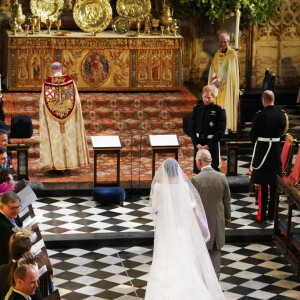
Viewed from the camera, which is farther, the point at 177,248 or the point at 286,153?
the point at 286,153

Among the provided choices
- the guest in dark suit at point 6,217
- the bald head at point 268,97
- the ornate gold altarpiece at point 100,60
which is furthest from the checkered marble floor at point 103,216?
the ornate gold altarpiece at point 100,60

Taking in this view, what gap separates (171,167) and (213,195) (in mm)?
851

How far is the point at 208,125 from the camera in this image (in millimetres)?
14328

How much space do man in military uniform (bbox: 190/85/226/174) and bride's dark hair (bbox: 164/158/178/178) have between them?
147 inches

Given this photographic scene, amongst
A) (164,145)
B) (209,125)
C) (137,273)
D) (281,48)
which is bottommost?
(137,273)

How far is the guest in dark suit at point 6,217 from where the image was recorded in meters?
9.58

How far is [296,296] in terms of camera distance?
11.6 meters

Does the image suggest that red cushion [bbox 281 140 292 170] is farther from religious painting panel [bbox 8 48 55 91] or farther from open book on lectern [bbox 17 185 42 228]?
religious painting panel [bbox 8 48 55 91]

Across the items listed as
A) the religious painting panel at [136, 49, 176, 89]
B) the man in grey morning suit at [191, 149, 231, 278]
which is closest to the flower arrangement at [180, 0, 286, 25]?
the religious painting panel at [136, 49, 176, 89]

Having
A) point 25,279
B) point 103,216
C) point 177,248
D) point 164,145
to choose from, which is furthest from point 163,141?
point 25,279

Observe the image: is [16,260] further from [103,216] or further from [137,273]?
[103,216]

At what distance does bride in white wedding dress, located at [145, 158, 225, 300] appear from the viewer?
1028 cm

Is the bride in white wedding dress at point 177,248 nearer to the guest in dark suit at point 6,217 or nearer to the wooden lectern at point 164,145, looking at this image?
the guest in dark suit at point 6,217

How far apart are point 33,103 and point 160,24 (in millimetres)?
4112
